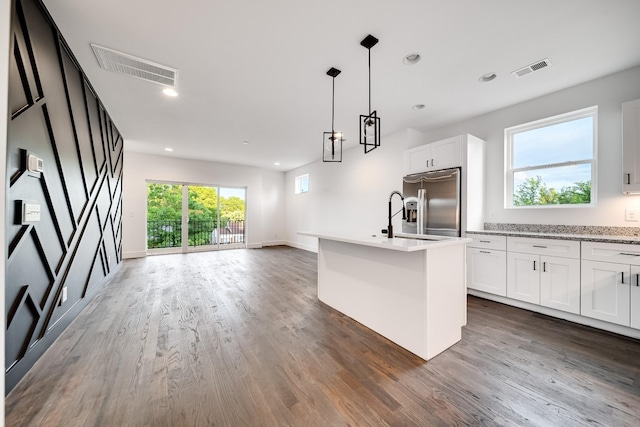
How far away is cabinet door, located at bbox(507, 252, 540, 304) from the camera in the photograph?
2937 mm

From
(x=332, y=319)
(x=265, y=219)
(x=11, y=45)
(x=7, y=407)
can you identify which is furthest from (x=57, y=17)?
(x=265, y=219)

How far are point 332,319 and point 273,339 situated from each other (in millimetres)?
721

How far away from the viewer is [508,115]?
3.68 metres

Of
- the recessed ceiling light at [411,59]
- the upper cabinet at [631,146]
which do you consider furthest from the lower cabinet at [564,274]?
the recessed ceiling light at [411,59]

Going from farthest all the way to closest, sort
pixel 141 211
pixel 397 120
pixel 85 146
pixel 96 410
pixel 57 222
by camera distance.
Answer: pixel 141 211, pixel 397 120, pixel 85 146, pixel 57 222, pixel 96 410

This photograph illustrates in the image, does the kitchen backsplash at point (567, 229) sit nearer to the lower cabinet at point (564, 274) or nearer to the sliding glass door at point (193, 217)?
the lower cabinet at point (564, 274)

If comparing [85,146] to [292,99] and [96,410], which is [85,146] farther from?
[96,410]

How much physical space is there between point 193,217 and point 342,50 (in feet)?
21.8

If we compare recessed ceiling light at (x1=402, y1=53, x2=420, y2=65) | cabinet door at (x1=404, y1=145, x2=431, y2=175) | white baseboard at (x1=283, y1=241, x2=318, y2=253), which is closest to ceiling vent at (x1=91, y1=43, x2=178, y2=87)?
recessed ceiling light at (x1=402, y1=53, x2=420, y2=65)

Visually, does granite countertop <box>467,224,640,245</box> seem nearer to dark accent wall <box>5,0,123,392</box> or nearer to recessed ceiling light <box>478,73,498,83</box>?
recessed ceiling light <box>478,73,498,83</box>

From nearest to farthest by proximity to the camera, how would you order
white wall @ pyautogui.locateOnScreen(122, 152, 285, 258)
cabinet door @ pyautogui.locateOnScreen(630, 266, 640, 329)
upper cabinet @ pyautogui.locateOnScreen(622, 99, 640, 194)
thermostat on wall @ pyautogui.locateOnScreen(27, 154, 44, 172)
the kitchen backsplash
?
thermostat on wall @ pyautogui.locateOnScreen(27, 154, 44, 172) → cabinet door @ pyautogui.locateOnScreen(630, 266, 640, 329) → upper cabinet @ pyautogui.locateOnScreen(622, 99, 640, 194) → the kitchen backsplash → white wall @ pyautogui.locateOnScreen(122, 152, 285, 258)

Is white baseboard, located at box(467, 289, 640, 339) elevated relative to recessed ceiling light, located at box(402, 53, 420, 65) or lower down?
lower down

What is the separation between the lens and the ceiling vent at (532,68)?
8.55ft

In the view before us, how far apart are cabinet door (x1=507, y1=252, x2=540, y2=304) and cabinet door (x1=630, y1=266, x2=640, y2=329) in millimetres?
699
